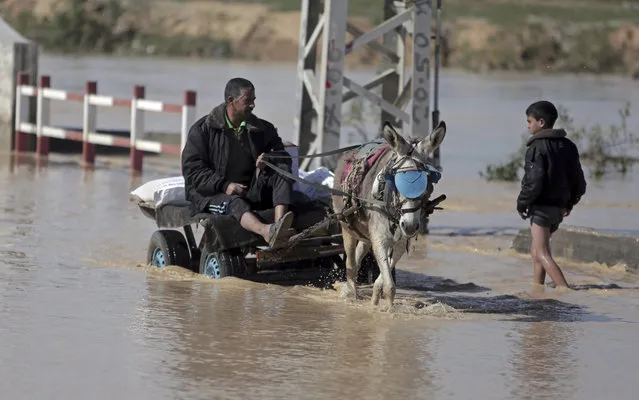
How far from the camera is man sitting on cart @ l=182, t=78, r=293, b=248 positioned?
1297 centimetres

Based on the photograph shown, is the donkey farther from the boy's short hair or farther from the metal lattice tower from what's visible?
the metal lattice tower

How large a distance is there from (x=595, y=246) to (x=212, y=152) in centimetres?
424

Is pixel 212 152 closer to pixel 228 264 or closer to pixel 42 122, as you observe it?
pixel 228 264

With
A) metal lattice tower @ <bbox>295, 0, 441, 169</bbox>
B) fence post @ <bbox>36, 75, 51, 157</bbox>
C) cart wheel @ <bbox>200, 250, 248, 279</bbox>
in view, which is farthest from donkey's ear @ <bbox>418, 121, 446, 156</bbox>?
fence post @ <bbox>36, 75, 51, 157</bbox>

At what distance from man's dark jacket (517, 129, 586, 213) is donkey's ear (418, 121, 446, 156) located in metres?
2.23

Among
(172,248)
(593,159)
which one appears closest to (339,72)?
(172,248)

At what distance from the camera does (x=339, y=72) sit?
57.0 feet

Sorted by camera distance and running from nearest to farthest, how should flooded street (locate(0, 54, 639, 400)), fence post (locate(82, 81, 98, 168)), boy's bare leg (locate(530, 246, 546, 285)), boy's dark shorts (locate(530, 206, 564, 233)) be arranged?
flooded street (locate(0, 54, 639, 400))
boy's dark shorts (locate(530, 206, 564, 233))
boy's bare leg (locate(530, 246, 546, 285))
fence post (locate(82, 81, 98, 168))

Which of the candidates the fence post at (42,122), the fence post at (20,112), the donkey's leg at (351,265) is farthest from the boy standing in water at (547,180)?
the fence post at (20,112)

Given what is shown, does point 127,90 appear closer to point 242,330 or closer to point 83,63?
point 83,63

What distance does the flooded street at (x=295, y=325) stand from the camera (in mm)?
9578

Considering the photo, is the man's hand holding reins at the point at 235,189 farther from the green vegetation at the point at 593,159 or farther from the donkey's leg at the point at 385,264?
the green vegetation at the point at 593,159

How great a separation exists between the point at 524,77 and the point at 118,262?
44.0m

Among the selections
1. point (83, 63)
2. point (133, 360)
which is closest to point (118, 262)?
point (133, 360)
